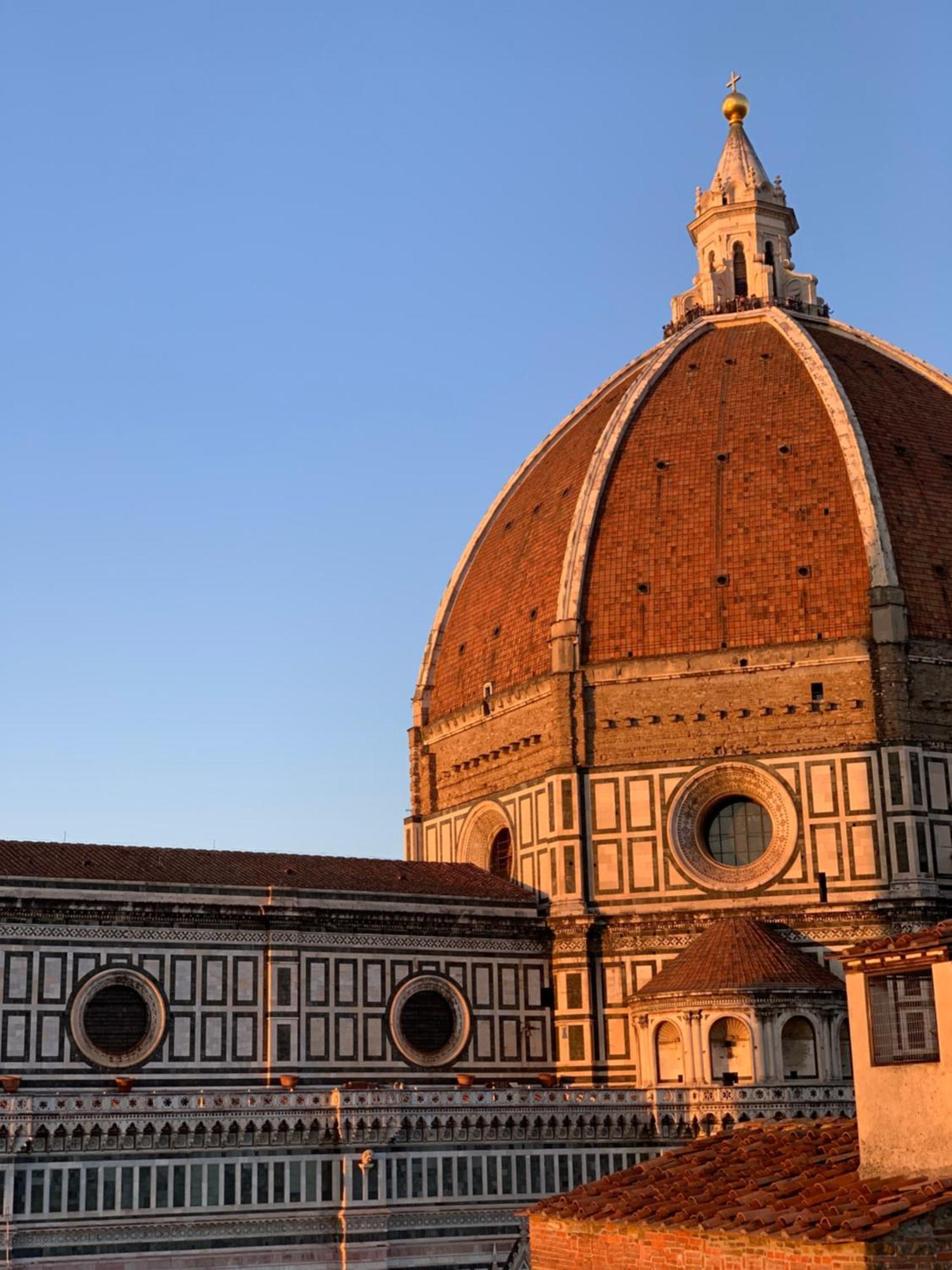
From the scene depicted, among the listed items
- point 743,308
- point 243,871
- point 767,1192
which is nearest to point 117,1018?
point 243,871

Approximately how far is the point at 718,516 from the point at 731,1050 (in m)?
12.8

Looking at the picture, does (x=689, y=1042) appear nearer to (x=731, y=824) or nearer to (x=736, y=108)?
(x=731, y=824)

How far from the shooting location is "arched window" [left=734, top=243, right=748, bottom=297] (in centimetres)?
5206

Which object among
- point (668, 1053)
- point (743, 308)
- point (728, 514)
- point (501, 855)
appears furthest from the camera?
point (743, 308)

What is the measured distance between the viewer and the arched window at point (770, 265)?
51250 millimetres

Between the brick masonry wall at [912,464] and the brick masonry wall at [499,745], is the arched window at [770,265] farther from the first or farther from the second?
the brick masonry wall at [499,745]

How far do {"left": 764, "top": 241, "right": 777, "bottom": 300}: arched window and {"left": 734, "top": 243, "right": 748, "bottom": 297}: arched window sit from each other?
2.15 ft

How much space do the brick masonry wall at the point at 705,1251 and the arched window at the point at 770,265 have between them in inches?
1463

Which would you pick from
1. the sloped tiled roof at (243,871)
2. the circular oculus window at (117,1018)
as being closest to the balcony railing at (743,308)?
the sloped tiled roof at (243,871)

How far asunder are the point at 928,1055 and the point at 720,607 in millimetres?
26280

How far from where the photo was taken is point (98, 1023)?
3459 cm

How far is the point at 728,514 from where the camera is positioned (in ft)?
140

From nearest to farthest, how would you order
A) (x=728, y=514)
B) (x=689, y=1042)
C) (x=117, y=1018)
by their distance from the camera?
(x=117, y=1018)
(x=689, y=1042)
(x=728, y=514)

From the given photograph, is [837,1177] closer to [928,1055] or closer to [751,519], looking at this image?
[928,1055]
